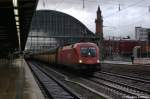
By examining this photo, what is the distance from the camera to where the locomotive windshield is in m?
35.6

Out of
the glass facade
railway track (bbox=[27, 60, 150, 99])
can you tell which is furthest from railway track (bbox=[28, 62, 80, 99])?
the glass facade

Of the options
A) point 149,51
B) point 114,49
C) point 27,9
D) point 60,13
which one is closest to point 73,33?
point 60,13

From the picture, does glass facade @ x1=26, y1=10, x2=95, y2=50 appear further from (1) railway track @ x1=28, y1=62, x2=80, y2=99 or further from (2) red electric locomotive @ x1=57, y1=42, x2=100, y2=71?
(1) railway track @ x1=28, y1=62, x2=80, y2=99

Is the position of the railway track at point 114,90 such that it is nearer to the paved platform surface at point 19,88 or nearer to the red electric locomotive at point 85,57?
the paved platform surface at point 19,88

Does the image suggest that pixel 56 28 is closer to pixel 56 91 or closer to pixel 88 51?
pixel 88 51

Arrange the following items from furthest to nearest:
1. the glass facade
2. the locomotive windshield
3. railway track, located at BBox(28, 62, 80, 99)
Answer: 1. the glass facade
2. the locomotive windshield
3. railway track, located at BBox(28, 62, 80, 99)

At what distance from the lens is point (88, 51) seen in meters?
35.9

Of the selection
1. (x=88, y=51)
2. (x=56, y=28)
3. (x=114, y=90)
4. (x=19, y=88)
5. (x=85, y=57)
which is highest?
(x=56, y=28)

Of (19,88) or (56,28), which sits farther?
(56,28)

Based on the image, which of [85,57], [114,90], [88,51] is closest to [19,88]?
[114,90]

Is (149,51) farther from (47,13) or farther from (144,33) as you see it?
(47,13)

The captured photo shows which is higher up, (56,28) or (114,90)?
(56,28)

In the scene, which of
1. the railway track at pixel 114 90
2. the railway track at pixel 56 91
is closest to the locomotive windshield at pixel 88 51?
the railway track at pixel 56 91

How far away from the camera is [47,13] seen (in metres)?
149
